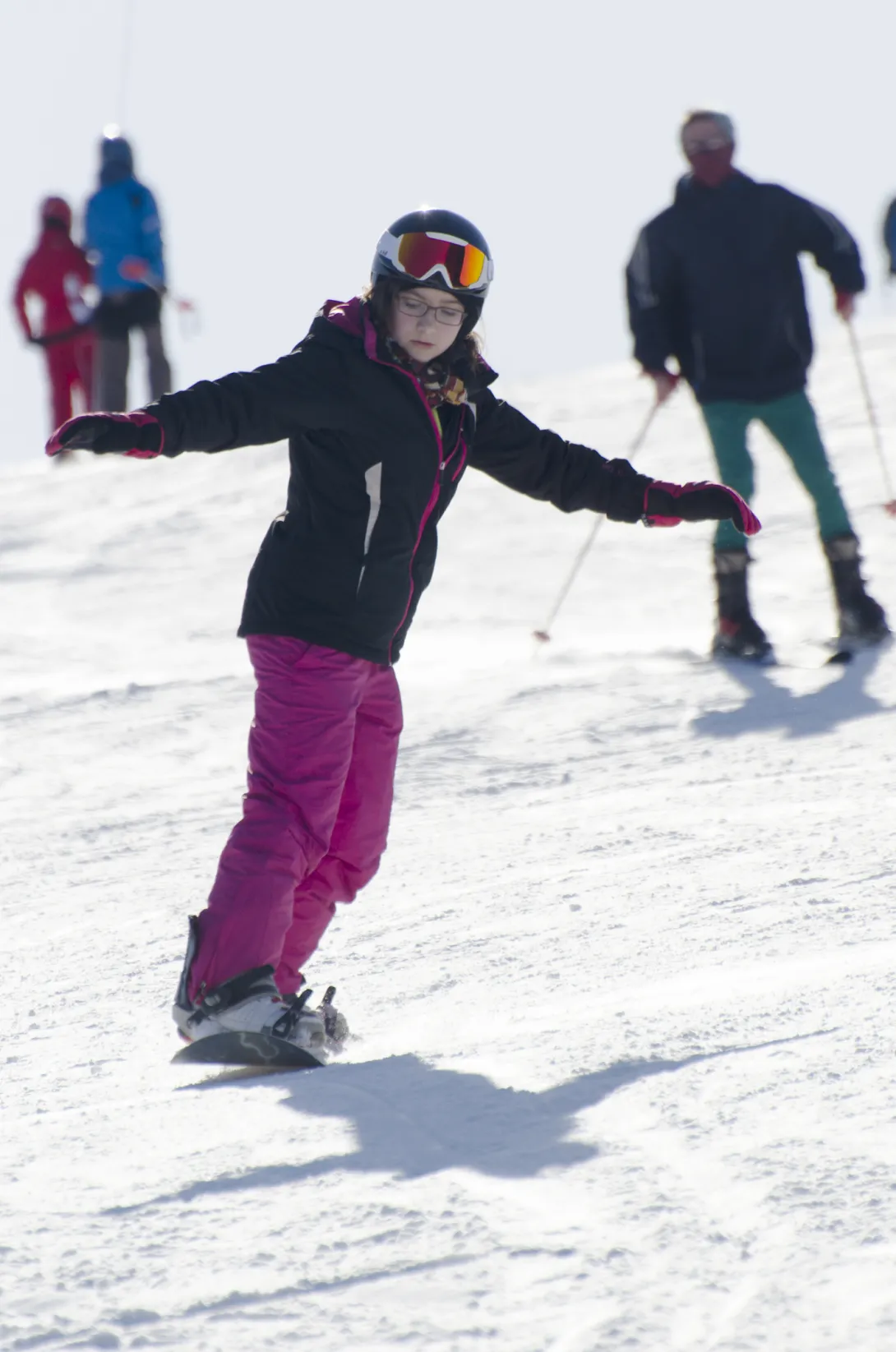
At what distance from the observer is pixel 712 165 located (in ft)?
20.6

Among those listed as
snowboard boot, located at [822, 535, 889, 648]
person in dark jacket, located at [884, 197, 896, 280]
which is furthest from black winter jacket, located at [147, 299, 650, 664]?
person in dark jacket, located at [884, 197, 896, 280]

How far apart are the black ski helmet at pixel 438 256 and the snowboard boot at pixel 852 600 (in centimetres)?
337

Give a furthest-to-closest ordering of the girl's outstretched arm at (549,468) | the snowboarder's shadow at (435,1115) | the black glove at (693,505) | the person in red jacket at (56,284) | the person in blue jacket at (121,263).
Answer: the person in red jacket at (56,284)
the person in blue jacket at (121,263)
the black glove at (693,505)
the girl's outstretched arm at (549,468)
the snowboarder's shadow at (435,1115)

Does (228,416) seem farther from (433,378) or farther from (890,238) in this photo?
(890,238)

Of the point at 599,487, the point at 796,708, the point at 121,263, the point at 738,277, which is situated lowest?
the point at 796,708

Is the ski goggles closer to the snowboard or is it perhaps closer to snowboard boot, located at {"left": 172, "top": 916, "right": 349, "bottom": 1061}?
snowboard boot, located at {"left": 172, "top": 916, "right": 349, "bottom": 1061}

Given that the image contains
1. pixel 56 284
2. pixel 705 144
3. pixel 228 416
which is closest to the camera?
pixel 228 416

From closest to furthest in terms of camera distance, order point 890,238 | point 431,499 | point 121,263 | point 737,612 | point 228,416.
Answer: point 228,416
point 431,499
point 737,612
point 121,263
point 890,238

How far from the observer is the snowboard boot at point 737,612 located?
6.50 metres

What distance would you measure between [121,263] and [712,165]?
578cm

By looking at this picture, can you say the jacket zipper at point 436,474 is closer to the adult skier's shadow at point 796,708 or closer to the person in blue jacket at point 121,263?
the adult skier's shadow at point 796,708

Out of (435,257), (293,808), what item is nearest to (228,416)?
(435,257)

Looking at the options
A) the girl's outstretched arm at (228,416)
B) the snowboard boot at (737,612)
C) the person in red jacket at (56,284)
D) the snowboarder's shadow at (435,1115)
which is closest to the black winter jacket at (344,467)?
the girl's outstretched arm at (228,416)

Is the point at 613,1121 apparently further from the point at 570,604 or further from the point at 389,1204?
the point at 570,604
